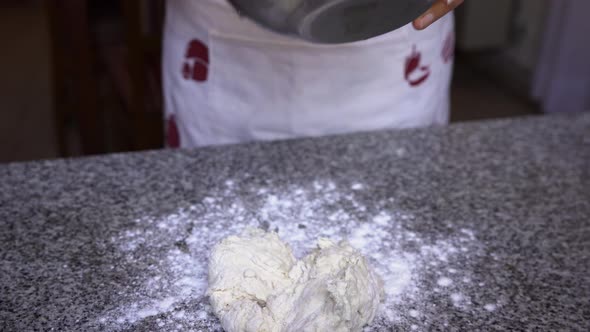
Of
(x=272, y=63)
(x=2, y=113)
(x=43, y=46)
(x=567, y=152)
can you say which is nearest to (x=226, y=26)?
(x=272, y=63)

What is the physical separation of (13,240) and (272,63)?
48cm

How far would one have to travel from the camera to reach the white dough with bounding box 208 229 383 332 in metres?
0.60

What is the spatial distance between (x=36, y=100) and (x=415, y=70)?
2427mm

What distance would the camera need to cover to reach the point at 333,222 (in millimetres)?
789

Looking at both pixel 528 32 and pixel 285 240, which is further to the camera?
pixel 528 32

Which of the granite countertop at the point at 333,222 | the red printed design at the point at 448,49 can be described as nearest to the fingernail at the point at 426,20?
the granite countertop at the point at 333,222

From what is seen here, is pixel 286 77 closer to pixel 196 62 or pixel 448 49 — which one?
pixel 196 62

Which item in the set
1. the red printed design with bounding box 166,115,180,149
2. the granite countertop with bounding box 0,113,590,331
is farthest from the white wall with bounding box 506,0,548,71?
the red printed design with bounding box 166,115,180,149

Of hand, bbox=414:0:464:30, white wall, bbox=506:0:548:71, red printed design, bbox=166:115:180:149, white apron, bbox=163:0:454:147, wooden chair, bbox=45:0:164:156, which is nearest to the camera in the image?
hand, bbox=414:0:464:30

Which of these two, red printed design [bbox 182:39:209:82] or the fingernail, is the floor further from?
the fingernail

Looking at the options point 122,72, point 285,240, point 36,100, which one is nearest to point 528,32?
point 122,72

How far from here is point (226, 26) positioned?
3.18 ft

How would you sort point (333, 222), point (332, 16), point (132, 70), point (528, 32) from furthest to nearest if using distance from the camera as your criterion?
point (528, 32)
point (132, 70)
point (333, 222)
point (332, 16)

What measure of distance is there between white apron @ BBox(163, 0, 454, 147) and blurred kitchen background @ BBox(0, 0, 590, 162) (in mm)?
629
